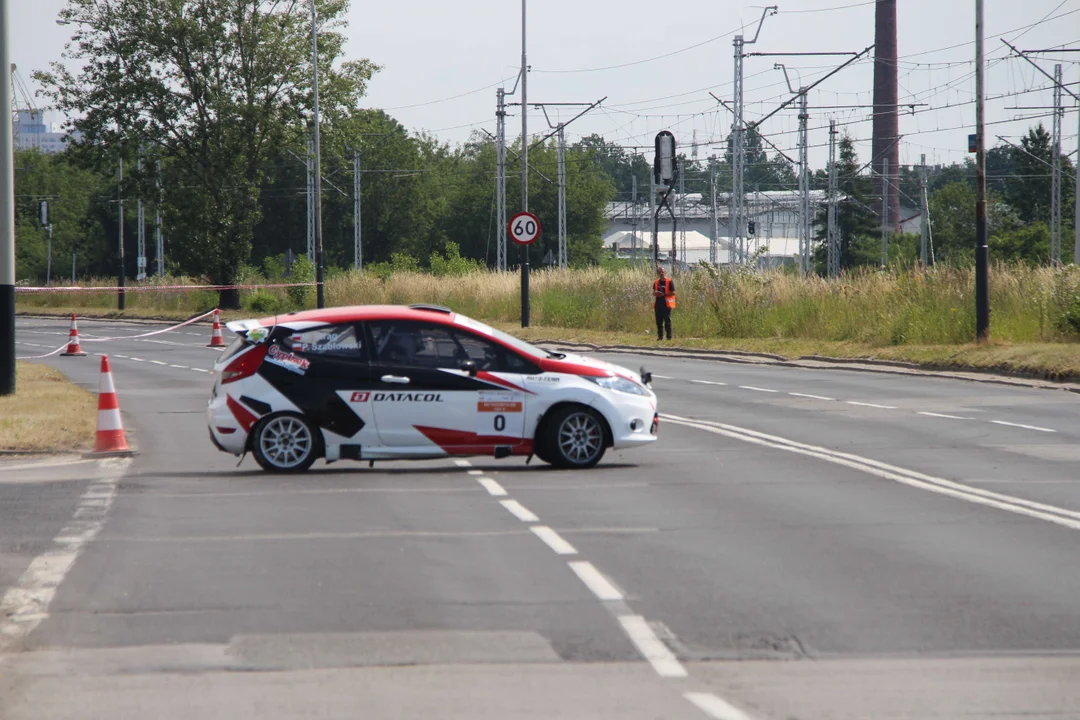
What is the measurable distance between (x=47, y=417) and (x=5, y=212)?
141 inches

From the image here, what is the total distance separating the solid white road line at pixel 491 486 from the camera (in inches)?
483

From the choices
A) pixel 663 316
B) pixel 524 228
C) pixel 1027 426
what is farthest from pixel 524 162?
pixel 1027 426

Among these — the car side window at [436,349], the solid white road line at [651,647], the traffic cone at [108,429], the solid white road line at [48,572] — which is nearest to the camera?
the solid white road line at [651,647]

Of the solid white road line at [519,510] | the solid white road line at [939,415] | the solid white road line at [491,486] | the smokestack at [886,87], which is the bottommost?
the solid white road line at [491,486]

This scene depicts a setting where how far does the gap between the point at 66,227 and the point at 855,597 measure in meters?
110

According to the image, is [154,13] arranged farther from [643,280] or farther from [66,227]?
[66,227]

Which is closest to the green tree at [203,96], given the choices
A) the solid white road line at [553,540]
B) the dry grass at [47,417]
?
the dry grass at [47,417]

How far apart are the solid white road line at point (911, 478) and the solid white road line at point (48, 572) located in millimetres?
6566

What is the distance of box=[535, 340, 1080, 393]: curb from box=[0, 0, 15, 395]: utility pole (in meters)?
15.1

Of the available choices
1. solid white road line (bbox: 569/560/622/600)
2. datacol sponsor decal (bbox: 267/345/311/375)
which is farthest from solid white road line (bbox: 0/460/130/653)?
solid white road line (bbox: 569/560/622/600)

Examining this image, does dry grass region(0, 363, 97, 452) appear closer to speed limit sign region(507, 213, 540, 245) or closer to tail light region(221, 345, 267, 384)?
tail light region(221, 345, 267, 384)

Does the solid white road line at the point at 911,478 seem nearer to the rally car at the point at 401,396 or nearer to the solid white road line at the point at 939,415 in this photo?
the rally car at the point at 401,396

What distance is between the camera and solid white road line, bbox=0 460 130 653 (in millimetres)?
7453

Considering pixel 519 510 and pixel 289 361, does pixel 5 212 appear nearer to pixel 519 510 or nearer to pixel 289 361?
pixel 289 361
